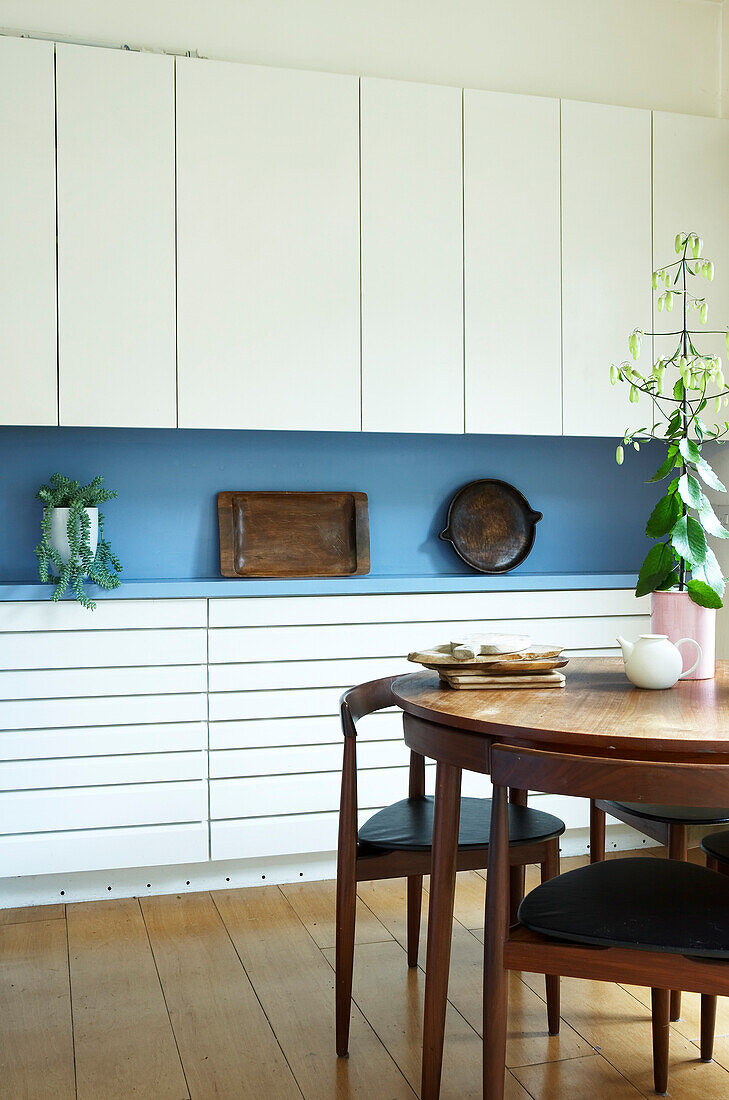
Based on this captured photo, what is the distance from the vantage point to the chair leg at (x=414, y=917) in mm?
2635

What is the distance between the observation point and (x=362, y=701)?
2.25 meters

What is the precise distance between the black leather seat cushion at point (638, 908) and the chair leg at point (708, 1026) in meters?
0.41

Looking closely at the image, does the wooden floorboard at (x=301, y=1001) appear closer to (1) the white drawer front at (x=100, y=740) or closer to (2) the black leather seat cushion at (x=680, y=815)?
(1) the white drawer front at (x=100, y=740)

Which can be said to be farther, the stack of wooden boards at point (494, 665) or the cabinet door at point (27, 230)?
the cabinet door at point (27, 230)

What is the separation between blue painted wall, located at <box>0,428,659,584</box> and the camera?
11.7 ft

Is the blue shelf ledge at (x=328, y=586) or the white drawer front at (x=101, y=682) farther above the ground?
the blue shelf ledge at (x=328, y=586)

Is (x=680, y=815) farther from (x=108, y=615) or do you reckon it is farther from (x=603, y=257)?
(x=603, y=257)

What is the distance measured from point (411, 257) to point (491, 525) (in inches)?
42.5

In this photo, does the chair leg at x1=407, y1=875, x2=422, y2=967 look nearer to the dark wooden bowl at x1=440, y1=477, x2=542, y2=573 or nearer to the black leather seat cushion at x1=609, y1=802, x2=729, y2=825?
the black leather seat cushion at x1=609, y1=802, x2=729, y2=825

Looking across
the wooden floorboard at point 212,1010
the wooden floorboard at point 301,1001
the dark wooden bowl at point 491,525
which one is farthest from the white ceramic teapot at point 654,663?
the dark wooden bowl at point 491,525

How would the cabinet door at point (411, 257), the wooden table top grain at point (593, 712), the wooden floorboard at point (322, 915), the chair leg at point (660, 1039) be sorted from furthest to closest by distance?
the cabinet door at point (411, 257) → the wooden floorboard at point (322, 915) → the chair leg at point (660, 1039) → the wooden table top grain at point (593, 712)

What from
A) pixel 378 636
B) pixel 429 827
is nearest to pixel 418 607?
pixel 378 636

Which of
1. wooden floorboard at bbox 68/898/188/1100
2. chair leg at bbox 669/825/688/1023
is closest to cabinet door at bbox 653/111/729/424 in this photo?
chair leg at bbox 669/825/688/1023

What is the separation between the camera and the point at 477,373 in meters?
3.57
